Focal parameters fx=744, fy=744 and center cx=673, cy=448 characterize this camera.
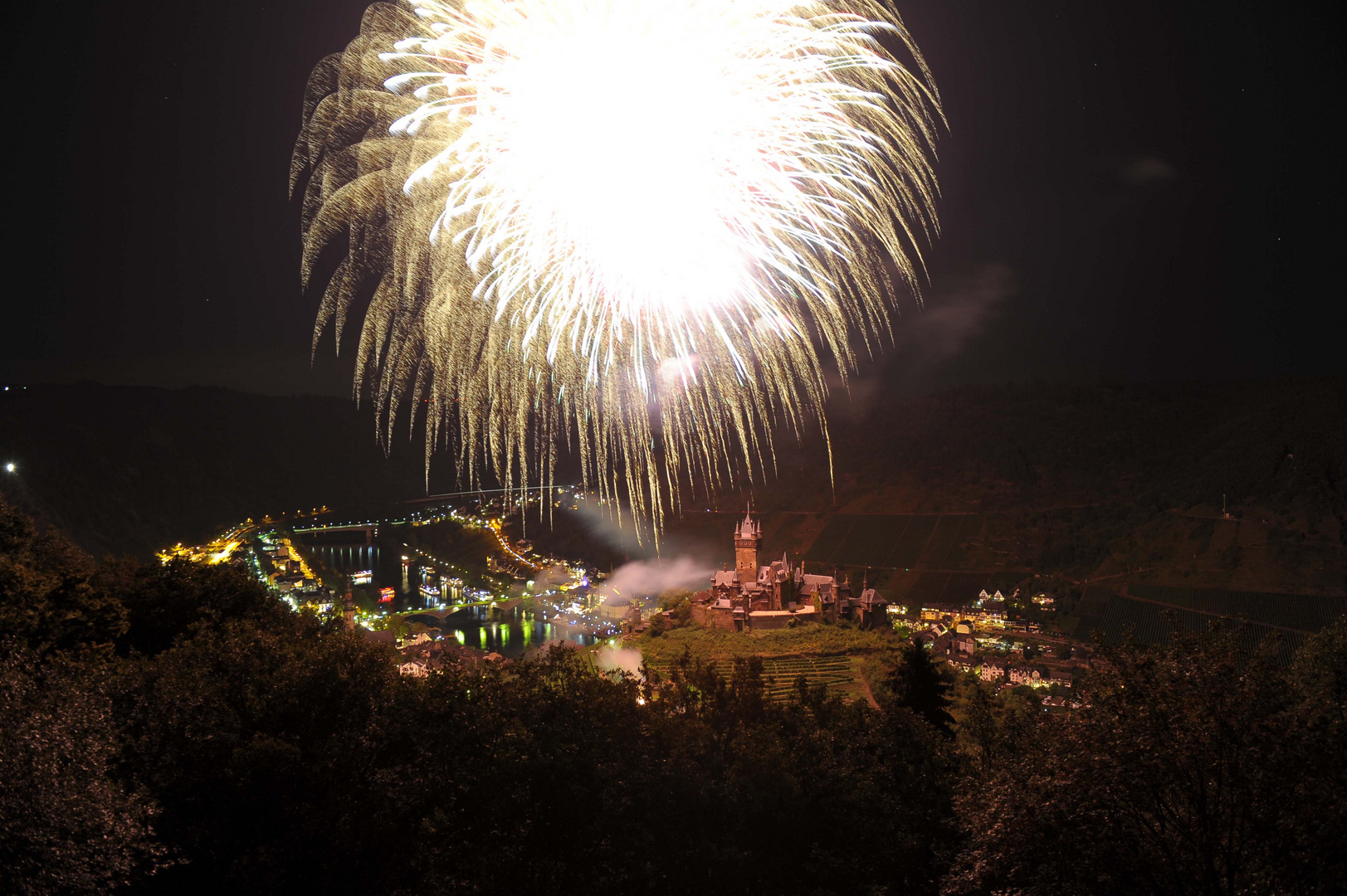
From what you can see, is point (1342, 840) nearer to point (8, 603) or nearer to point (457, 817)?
point (457, 817)

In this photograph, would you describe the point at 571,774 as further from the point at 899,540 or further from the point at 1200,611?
the point at 899,540

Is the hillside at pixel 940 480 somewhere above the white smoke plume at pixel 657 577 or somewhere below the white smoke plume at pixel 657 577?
above

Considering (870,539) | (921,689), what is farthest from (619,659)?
(870,539)

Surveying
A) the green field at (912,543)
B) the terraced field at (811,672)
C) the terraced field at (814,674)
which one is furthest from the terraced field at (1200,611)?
the terraced field at (814,674)

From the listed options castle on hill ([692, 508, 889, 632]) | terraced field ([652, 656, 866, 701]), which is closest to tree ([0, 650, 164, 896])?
terraced field ([652, 656, 866, 701])

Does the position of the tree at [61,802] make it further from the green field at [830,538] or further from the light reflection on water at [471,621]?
the green field at [830,538]

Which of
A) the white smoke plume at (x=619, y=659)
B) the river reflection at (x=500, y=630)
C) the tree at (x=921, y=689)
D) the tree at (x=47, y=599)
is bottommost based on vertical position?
the river reflection at (x=500, y=630)

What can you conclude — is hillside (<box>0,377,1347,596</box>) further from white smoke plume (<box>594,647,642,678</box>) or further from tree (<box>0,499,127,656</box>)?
white smoke plume (<box>594,647,642,678</box>)
